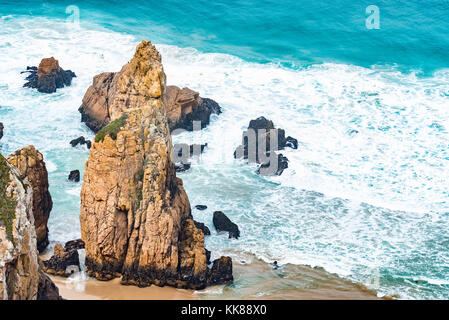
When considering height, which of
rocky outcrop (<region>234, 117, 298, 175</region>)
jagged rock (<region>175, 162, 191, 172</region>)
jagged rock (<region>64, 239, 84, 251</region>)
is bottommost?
jagged rock (<region>64, 239, 84, 251</region>)

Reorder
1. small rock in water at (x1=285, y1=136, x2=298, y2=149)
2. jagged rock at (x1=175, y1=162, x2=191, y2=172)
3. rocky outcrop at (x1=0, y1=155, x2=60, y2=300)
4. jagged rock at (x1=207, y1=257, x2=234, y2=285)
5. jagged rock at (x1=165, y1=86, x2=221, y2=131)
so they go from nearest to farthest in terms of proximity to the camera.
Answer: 1. rocky outcrop at (x1=0, y1=155, x2=60, y2=300)
2. jagged rock at (x1=207, y1=257, x2=234, y2=285)
3. jagged rock at (x1=175, y1=162, x2=191, y2=172)
4. small rock in water at (x1=285, y1=136, x2=298, y2=149)
5. jagged rock at (x1=165, y1=86, x2=221, y2=131)

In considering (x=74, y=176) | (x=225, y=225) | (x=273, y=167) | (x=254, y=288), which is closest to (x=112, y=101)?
(x=74, y=176)

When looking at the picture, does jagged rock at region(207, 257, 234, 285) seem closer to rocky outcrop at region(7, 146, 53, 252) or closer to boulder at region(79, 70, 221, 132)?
rocky outcrop at region(7, 146, 53, 252)

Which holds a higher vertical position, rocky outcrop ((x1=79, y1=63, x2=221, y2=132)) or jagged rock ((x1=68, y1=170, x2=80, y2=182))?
rocky outcrop ((x1=79, y1=63, x2=221, y2=132))

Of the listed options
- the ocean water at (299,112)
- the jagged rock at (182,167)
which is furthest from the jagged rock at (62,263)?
the jagged rock at (182,167)

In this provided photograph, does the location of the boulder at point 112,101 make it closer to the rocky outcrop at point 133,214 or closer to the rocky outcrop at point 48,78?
the rocky outcrop at point 48,78

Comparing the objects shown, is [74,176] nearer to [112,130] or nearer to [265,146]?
[112,130]

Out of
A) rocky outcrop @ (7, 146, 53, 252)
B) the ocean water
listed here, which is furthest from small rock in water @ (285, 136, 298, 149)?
rocky outcrop @ (7, 146, 53, 252)
